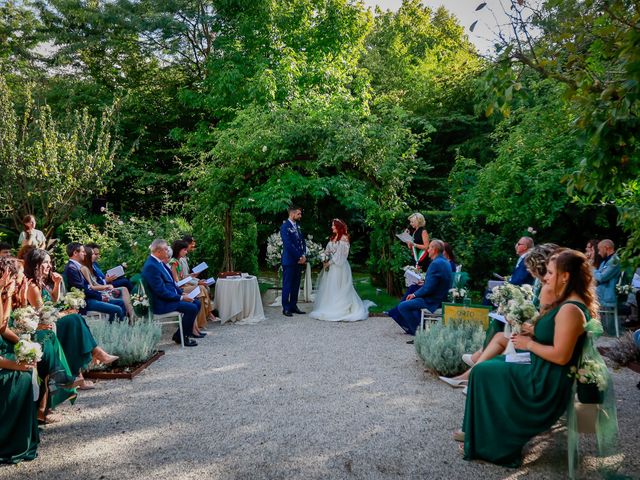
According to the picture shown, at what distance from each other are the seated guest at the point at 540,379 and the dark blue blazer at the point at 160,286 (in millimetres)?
4891

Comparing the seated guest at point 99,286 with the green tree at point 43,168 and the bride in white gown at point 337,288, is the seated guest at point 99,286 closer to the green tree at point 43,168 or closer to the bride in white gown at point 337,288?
the bride in white gown at point 337,288

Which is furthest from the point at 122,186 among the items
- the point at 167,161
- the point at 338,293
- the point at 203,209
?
the point at 338,293

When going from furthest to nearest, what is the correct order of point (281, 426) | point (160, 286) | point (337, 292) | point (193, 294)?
point (337, 292)
point (193, 294)
point (160, 286)
point (281, 426)

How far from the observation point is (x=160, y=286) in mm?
7309

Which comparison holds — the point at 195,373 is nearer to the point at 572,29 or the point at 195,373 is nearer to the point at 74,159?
the point at 572,29

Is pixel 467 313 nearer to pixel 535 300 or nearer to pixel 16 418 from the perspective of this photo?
pixel 535 300

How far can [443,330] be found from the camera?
245 inches

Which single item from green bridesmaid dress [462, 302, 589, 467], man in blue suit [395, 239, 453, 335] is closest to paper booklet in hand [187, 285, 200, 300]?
man in blue suit [395, 239, 453, 335]

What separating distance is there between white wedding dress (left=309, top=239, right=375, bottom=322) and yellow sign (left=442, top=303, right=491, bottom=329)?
310cm

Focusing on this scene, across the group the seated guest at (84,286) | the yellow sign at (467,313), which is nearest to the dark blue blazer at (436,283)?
the yellow sign at (467,313)

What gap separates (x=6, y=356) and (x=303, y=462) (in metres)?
2.40

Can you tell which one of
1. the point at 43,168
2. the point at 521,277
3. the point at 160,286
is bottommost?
the point at 160,286

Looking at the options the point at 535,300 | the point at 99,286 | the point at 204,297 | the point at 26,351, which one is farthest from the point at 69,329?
the point at 535,300

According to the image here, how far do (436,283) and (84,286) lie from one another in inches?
198
